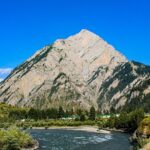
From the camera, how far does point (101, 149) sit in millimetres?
139625

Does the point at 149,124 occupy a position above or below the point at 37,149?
above

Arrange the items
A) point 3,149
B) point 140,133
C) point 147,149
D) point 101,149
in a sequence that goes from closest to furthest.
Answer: point 147,149 < point 3,149 < point 101,149 < point 140,133

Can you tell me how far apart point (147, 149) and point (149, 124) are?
90.9 metres

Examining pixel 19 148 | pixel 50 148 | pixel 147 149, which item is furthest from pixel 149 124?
pixel 147 149

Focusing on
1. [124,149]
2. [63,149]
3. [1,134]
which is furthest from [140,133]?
[1,134]

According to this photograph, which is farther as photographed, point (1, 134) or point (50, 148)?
point (50, 148)

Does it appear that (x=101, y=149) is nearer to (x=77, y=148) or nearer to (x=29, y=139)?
(x=77, y=148)

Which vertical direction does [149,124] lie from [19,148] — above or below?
above

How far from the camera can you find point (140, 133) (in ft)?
492

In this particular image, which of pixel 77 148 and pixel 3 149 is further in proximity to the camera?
pixel 77 148

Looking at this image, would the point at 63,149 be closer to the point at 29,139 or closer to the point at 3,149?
the point at 29,139

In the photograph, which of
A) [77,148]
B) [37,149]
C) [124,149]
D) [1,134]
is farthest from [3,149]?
[124,149]

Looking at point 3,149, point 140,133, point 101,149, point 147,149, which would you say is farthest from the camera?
point 140,133

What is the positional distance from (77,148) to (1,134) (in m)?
27.7
